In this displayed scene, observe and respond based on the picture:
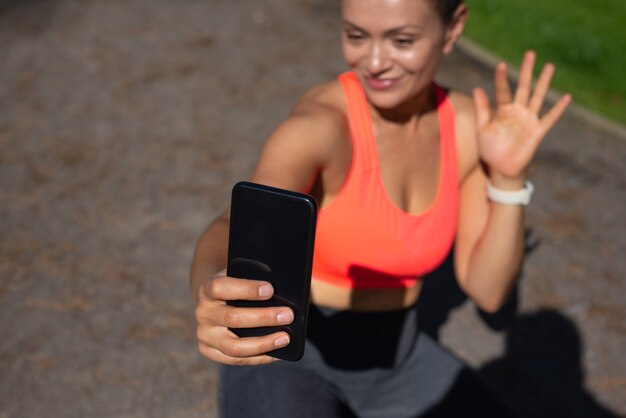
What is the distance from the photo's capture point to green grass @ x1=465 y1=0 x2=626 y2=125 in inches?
279

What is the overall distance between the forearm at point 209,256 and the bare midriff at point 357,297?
24.4 inches

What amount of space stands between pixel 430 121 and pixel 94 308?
2.28 metres

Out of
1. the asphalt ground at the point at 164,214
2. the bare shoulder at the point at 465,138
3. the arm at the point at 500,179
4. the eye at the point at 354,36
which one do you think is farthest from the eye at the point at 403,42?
the asphalt ground at the point at 164,214

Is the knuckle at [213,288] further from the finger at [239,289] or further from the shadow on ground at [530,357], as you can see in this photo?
the shadow on ground at [530,357]

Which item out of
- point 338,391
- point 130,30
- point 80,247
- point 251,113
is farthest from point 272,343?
point 130,30

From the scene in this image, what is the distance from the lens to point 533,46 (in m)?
7.72

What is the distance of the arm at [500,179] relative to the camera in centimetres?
284

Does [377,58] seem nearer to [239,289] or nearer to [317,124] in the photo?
[317,124]

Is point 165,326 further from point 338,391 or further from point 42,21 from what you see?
point 42,21

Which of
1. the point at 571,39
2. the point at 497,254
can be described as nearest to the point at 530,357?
the point at 497,254

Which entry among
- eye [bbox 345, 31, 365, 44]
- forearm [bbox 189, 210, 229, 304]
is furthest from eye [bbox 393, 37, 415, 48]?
forearm [bbox 189, 210, 229, 304]

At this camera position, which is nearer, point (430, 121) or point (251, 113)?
point (430, 121)

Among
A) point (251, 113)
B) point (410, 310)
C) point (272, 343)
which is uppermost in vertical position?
point (272, 343)

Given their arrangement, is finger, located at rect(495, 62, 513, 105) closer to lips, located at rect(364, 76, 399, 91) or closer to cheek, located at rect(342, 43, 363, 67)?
lips, located at rect(364, 76, 399, 91)
